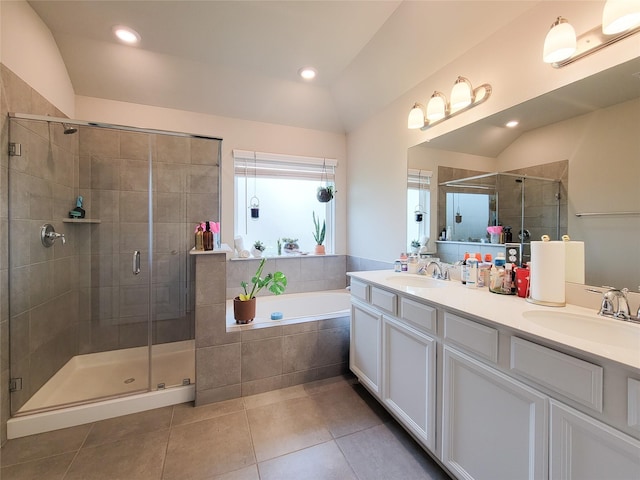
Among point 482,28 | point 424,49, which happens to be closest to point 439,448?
point 482,28

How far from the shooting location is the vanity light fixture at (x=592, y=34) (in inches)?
41.0

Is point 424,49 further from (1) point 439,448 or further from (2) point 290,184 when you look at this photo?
(1) point 439,448

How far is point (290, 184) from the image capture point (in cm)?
327

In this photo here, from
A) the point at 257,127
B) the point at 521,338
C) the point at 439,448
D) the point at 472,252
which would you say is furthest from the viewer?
the point at 257,127

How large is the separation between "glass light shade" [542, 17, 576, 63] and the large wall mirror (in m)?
0.15

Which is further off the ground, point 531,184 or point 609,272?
point 531,184

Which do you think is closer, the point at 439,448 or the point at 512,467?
the point at 512,467

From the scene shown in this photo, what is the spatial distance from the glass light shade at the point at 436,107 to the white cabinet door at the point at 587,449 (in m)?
1.78

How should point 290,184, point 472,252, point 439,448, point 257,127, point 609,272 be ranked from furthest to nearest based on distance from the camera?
point 290,184 < point 257,127 < point 472,252 < point 439,448 < point 609,272

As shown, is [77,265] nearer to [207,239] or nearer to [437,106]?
[207,239]

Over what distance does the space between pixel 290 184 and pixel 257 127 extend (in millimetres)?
728

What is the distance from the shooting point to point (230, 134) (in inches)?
113

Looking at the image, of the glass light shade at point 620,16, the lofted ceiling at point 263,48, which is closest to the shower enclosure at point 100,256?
the lofted ceiling at point 263,48

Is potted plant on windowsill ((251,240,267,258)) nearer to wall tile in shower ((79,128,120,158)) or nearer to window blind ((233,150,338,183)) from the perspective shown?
window blind ((233,150,338,183))
